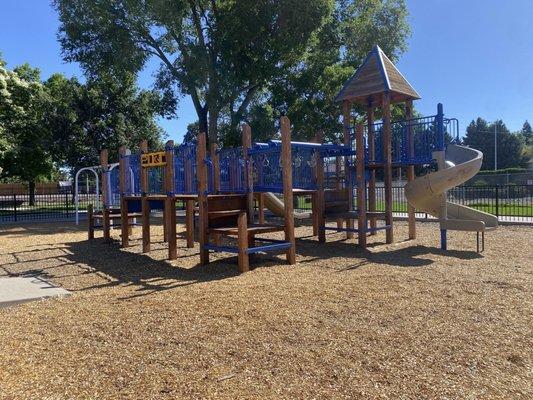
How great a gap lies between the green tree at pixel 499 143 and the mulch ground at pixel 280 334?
245 feet

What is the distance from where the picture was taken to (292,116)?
21641mm

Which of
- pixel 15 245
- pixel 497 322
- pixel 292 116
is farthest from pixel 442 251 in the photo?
pixel 292 116

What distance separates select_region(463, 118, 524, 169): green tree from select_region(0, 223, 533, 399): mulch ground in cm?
7463

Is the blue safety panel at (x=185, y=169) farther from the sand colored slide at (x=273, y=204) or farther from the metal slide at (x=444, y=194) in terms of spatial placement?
the metal slide at (x=444, y=194)

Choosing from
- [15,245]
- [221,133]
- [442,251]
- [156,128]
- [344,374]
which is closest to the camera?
[344,374]

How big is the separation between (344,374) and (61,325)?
2907 mm

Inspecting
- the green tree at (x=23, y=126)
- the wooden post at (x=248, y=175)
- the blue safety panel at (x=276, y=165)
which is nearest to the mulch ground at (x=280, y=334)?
the wooden post at (x=248, y=175)

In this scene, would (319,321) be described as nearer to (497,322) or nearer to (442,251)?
(497,322)

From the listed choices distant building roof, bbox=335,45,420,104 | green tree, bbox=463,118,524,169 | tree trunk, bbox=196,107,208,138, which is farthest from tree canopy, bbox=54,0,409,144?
green tree, bbox=463,118,524,169

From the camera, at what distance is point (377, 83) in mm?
11375

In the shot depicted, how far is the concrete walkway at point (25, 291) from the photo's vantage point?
19.1 feet

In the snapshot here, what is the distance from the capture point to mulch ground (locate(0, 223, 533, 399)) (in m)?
3.33

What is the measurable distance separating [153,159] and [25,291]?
4.04 metres

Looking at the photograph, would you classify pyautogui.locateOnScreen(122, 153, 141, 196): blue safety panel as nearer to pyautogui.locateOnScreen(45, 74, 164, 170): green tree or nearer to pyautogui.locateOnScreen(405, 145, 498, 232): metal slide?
pyautogui.locateOnScreen(405, 145, 498, 232): metal slide
